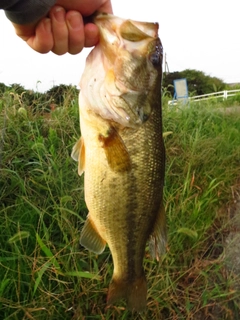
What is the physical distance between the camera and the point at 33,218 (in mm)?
2889

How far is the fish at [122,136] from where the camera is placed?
67.3 inches

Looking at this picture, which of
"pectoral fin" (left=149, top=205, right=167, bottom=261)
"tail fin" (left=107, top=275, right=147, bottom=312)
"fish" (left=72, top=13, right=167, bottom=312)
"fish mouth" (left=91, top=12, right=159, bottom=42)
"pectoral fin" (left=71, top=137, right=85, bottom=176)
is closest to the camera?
"fish mouth" (left=91, top=12, right=159, bottom=42)

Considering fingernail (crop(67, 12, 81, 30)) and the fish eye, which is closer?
fingernail (crop(67, 12, 81, 30))

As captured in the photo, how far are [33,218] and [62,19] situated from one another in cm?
175

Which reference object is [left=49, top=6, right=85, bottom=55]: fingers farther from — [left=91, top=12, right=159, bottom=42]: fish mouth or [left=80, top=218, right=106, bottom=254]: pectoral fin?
[left=80, top=218, right=106, bottom=254]: pectoral fin

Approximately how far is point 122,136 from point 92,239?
20.7 inches

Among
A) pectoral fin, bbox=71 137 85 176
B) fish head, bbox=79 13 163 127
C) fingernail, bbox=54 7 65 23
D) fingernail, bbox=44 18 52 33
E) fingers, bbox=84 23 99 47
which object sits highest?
fingernail, bbox=54 7 65 23

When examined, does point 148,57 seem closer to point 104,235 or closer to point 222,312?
point 104,235

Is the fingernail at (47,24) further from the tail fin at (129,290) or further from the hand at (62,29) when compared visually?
the tail fin at (129,290)

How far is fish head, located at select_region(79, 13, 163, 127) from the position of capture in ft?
5.47

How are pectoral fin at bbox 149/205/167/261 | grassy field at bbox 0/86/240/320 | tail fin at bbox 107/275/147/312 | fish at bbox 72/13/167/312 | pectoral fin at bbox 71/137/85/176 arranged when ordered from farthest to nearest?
grassy field at bbox 0/86/240/320
tail fin at bbox 107/275/147/312
pectoral fin at bbox 149/205/167/261
pectoral fin at bbox 71/137/85/176
fish at bbox 72/13/167/312

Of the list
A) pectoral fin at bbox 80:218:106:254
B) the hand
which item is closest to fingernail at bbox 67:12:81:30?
the hand

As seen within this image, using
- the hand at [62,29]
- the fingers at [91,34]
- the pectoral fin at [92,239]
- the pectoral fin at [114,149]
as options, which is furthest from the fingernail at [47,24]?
the pectoral fin at [92,239]

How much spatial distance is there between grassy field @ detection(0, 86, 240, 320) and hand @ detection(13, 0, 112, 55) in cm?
119
